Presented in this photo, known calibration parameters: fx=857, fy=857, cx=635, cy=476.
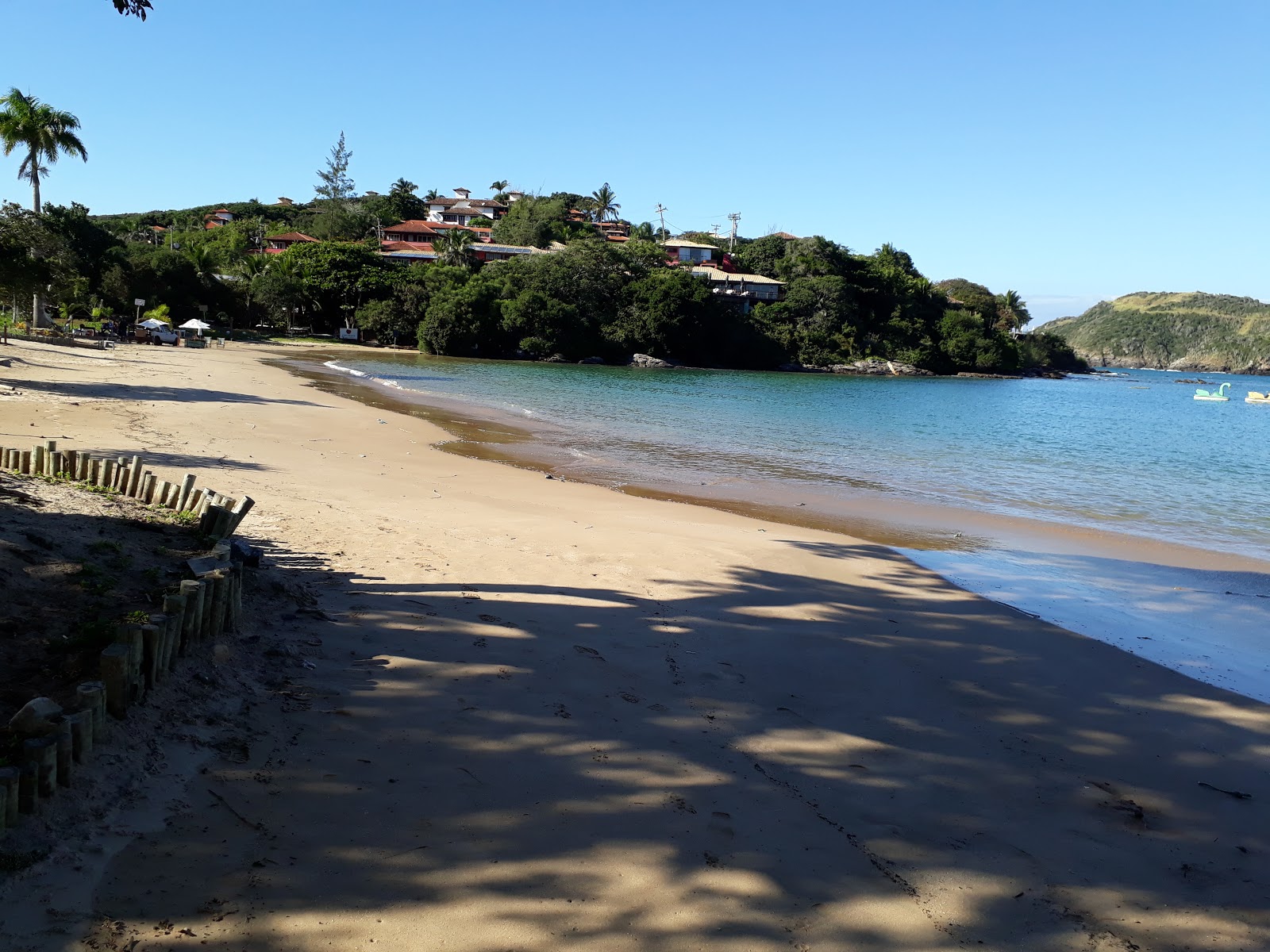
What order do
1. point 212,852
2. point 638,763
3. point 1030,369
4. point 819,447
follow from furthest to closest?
point 1030,369, point 819,447, point 638,763, point 212,852

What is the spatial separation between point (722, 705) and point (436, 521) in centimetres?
520

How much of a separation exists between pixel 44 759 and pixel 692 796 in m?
2.69

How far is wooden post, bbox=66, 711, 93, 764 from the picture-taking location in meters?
3.44

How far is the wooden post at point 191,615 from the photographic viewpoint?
454 cm

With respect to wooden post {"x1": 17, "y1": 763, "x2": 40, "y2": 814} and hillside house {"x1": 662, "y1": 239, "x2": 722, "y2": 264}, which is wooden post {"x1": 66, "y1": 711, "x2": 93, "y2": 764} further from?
hillside house {"x1": 662, "y1": 239, "x2": 722, "y2": 264}

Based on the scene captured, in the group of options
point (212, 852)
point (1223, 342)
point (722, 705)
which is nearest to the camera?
point (212, 852)

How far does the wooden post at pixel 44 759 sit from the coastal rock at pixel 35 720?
3.1 inches

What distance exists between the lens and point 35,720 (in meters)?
3.36

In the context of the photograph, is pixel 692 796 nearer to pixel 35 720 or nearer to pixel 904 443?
pixel 35 720

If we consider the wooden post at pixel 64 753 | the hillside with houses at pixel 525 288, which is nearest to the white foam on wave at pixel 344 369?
the hillside with houses at pixel 525 288

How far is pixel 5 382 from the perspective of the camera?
1927 centimetres

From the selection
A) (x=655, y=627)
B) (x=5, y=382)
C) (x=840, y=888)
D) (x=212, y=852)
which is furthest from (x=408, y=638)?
(x=5, y=382)

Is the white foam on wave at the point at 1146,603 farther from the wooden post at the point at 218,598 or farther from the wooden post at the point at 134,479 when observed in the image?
the wooden post at the point at 134,479

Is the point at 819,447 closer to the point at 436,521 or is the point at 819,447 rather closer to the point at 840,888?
the point at 436,521
